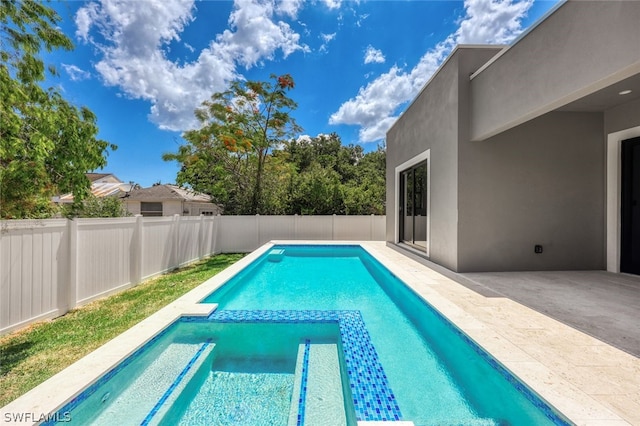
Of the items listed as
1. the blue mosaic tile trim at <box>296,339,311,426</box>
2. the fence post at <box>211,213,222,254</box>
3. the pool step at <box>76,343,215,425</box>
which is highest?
the fence post at <box>211,213,222,254</box>

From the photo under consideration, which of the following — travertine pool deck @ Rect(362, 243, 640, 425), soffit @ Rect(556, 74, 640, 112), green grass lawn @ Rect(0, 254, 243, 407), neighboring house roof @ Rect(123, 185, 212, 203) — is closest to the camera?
travertine pool deck @ Rect(362, 243, 640, 425)

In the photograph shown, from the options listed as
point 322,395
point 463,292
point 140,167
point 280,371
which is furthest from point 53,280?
point 140,167

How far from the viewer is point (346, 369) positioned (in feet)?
8.73

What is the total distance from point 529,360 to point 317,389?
1968 millimetres

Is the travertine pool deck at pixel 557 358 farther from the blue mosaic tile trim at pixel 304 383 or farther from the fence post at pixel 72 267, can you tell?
the fence post at pixel 72 267

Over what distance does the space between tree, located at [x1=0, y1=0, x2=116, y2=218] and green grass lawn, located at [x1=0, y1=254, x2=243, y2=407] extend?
2.07 m

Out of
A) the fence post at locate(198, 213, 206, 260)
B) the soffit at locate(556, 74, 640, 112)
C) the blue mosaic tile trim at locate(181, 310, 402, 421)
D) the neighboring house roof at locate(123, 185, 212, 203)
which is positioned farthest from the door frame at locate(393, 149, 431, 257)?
the neighboring house roof at locate(123, 185, 212, 203)

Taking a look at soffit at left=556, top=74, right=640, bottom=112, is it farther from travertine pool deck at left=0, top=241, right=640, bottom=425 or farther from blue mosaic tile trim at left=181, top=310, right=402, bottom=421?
blue mosaic tile trim at left=181, top=310, right=402, bottom=421

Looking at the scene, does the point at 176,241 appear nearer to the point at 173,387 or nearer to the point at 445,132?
the point at 173,387

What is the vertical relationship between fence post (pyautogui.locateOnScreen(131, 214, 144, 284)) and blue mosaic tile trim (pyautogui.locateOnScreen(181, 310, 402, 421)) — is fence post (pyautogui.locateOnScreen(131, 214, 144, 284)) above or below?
above

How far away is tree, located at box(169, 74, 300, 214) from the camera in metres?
12.2

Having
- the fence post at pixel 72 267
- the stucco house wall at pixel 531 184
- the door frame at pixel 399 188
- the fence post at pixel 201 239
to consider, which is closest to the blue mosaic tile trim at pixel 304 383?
the fence post at pixel 72 267

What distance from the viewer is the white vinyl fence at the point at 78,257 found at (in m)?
3.38

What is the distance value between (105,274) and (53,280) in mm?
1113
